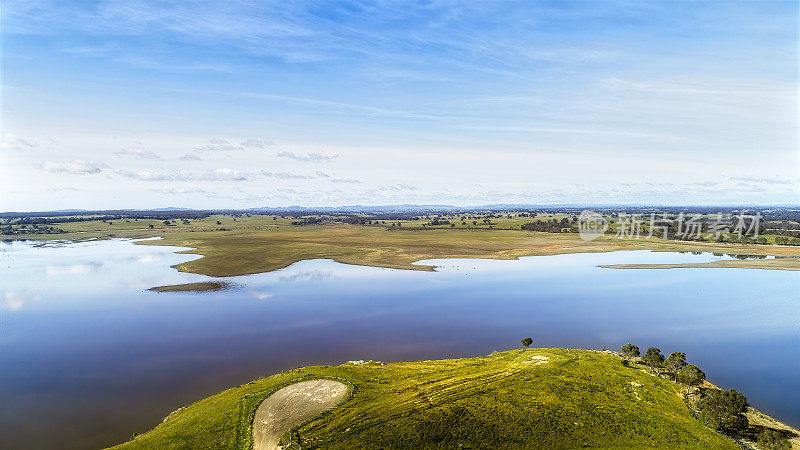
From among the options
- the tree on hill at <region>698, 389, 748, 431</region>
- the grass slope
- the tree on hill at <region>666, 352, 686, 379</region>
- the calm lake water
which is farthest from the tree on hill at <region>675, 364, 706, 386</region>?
the calm lake water

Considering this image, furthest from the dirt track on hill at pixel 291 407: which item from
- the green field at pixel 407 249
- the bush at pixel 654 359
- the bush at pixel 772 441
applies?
the green field at pixel 407 249

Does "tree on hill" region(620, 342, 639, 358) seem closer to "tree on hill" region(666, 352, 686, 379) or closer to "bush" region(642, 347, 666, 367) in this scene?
"bush" region(642, 347, 666, 367)

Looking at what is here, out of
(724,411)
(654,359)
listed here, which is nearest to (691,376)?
(654,359)

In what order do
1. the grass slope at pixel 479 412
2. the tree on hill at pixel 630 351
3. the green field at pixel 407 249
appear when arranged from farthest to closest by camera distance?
the green field at pixel 407 249 → the tree on hill at pixel 630 351 → the grass slope at pixel 479 412

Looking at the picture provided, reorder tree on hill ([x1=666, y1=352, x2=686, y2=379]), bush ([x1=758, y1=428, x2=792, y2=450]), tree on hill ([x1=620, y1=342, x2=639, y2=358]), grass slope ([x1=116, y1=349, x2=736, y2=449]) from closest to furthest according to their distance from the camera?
bush ([x1=758, y1=428, x2=792, y2=450]), grass slope ([x1=116, y1=349, x2=736, y2=449]), tree on hill ([x1=666, y1=352, x2=686, y2=379]), tree on hill ([x1=620, y1=342, x2=639, y2=358])

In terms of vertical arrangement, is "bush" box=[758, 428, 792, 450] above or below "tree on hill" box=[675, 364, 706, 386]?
below

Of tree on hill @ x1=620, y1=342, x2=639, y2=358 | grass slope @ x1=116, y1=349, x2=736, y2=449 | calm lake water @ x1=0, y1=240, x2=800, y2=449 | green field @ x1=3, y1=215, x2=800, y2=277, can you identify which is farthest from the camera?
green field @ x1=3, y1=215, x2=800, y2=277

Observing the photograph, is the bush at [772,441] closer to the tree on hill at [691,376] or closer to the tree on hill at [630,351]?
the tree on hill at [691,376]

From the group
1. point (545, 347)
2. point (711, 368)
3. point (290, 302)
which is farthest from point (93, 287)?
point (711, 368)
